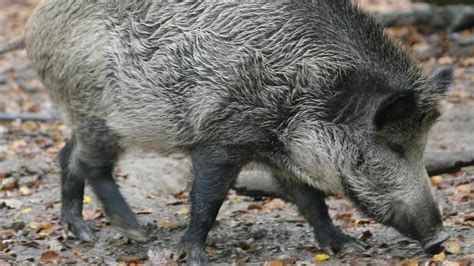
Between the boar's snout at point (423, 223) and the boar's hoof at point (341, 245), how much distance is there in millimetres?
587

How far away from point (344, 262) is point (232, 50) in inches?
63.6

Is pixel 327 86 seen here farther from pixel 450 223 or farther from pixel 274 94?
pixel 450 223

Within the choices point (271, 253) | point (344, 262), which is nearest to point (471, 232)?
point (344, 262)

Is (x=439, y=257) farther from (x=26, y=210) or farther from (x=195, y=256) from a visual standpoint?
(x=26, y=210)

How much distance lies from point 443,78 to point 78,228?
118 inches

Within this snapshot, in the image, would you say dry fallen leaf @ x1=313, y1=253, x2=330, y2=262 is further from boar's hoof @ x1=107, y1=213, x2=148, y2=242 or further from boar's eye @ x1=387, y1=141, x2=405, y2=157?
boar's hoof @ x1=107, y1=213, x2=148, y2=242

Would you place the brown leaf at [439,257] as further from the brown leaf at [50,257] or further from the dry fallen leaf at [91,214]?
the dry fallen leaf at [91,214]

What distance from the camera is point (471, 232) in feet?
19.4

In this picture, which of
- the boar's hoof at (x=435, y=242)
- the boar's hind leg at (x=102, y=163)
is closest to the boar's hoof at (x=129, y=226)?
the boar's hind leg at (x=102, y=163)

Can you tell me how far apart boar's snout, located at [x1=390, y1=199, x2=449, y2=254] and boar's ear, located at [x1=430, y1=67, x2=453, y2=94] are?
2.77ft

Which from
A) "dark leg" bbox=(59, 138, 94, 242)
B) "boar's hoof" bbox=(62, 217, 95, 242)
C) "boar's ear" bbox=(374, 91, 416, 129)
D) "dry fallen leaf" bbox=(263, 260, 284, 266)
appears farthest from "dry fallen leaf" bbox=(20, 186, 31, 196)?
"boar's ear" bbox=(374, 91, 416, 129)

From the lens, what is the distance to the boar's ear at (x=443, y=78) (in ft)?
18.8

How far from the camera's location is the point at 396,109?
211 inches

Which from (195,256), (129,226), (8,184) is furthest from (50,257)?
(8,184)
